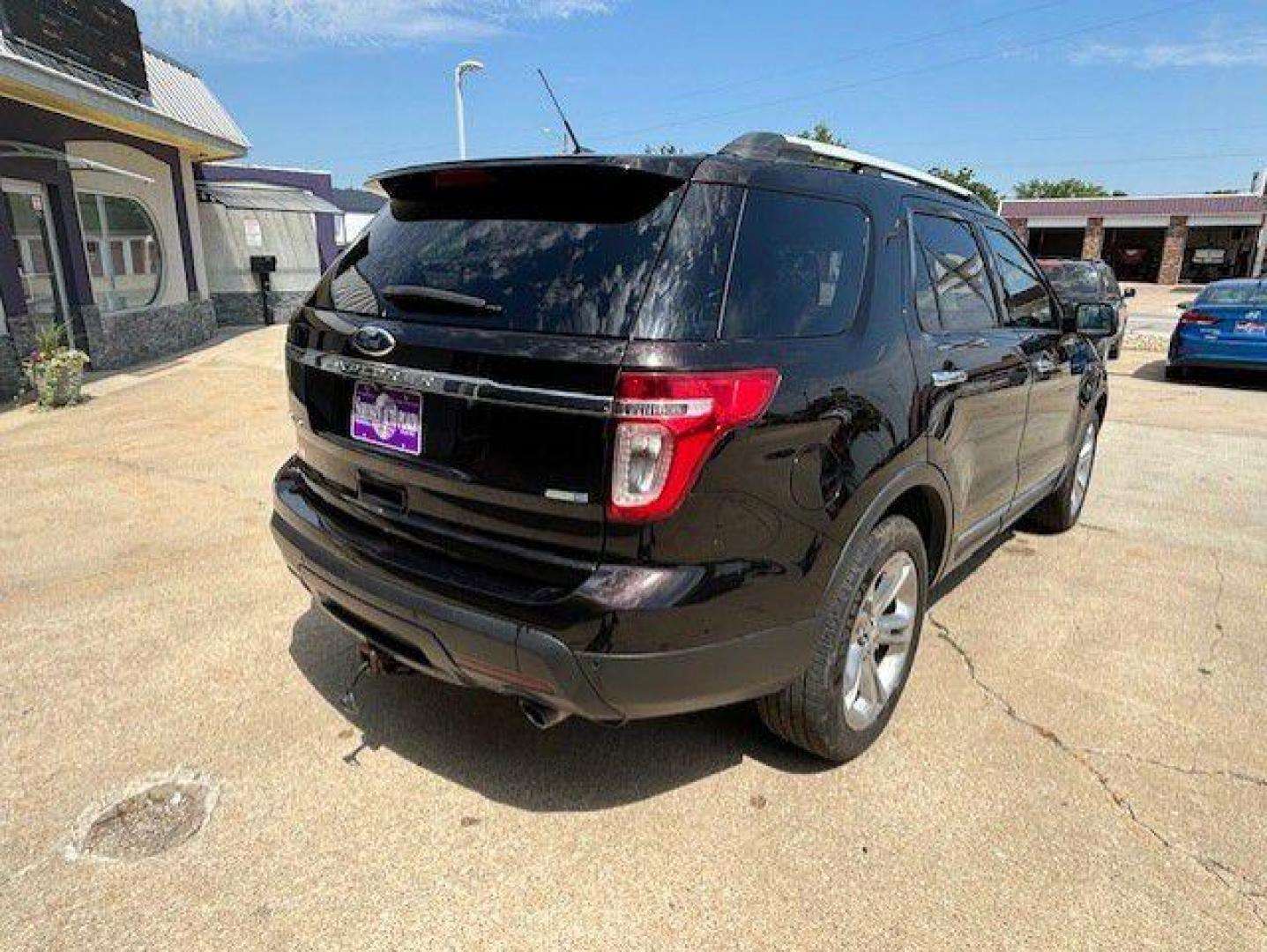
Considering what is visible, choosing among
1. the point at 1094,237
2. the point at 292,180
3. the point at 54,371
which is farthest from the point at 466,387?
the point at 1094,237

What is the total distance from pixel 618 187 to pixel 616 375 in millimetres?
620

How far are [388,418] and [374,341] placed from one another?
229 millimetres

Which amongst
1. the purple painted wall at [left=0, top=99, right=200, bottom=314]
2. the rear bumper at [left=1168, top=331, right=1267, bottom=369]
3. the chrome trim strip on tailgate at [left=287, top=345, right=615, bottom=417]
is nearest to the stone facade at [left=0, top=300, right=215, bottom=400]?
the purple painted wall at [left=0, top=99, right=200, bottom=314]

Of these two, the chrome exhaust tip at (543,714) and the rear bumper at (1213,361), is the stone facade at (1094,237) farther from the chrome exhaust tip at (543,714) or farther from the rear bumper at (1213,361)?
the chrome exhaust tip at (543,714)

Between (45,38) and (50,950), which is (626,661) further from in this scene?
(45,38)

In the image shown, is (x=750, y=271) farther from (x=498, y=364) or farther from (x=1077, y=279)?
(x=1077, y=279)

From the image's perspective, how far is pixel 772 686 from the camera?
7.88 ft

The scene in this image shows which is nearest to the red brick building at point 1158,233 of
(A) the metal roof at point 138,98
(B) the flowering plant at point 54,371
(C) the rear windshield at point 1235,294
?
(C) the rear windshield at point 1235,294

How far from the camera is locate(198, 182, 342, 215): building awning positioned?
17234mm

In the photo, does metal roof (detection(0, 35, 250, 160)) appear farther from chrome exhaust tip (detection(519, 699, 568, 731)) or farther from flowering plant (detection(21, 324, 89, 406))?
chrome exhaust tip (detection(519, 699, 568, 731))

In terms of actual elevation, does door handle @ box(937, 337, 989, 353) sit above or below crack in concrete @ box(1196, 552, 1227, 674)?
above

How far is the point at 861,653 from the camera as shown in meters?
2.79

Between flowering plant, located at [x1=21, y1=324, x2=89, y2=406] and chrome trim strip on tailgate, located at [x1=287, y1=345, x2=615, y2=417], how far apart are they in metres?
7.81

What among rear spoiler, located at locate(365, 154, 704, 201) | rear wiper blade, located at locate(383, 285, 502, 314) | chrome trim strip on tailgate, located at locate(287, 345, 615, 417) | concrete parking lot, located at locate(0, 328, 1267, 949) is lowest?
concrete parking lot, located at locate(0, 328, 1267, 949)
